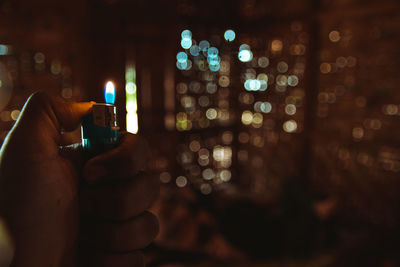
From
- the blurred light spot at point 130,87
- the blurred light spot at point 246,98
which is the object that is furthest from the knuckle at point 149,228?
the blurred light spot at point 246,98

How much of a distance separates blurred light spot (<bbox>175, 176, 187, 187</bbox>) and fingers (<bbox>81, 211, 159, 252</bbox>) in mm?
2858

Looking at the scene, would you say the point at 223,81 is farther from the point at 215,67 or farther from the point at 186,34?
the point at 186,34

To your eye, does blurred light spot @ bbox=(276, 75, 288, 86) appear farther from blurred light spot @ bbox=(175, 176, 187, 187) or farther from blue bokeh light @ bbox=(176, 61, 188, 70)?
blurred light spot @ bbox=(175, 176, 187, 187)

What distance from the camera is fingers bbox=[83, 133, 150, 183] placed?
2.34 feet

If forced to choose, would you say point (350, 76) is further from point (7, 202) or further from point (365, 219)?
point (7, 202)

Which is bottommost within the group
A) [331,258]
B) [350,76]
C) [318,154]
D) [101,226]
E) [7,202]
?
[331,258]

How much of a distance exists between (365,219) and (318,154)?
0.79 metres

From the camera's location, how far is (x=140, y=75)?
3.26 metres

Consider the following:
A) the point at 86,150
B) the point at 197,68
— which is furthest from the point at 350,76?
the point at 86,150

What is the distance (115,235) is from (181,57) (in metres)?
2.92

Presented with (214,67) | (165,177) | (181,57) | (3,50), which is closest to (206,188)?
(165,177)

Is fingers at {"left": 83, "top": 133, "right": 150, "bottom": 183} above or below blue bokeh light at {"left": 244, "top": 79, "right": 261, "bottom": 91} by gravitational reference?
below

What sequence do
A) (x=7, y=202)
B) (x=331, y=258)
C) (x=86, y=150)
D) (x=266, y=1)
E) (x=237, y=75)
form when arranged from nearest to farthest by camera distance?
1. (x=7, y=202)
2. (x=86, y=150)
3. (x=331, y=258)
4. (x=266, y=1)
5. (x=237, y=75)

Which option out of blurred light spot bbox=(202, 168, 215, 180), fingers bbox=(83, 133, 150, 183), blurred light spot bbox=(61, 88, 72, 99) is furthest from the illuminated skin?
blurred light spot bbox=(202, 168, 215, 180)
